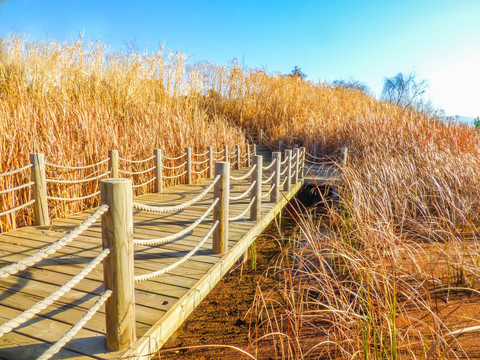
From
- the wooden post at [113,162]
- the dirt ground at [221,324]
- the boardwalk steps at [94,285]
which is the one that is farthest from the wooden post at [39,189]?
the dirt ground at [221,324]

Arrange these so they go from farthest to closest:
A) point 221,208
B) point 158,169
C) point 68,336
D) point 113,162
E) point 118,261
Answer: point 158,169 → point 113,162 → point 221,208 → point 118,261 → point 68,336

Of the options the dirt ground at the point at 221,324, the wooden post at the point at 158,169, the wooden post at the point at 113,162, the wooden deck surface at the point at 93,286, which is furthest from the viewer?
the wooden post at the point at 158,169

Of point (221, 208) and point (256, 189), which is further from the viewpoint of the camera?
point (256, 189)

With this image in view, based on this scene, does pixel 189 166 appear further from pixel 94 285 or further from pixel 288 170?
pixel 94 285

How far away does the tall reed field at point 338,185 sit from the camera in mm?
2342

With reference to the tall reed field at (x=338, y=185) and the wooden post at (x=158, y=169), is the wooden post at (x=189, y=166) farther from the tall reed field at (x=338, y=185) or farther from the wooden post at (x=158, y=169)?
the wooden post at (x=158, y=169)

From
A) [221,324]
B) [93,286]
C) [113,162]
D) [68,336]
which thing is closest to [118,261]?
[68,336]

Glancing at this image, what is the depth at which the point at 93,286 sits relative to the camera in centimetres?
237

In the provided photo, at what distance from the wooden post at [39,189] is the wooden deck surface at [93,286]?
0.13 meters

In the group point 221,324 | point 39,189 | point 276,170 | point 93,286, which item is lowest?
point 221,324

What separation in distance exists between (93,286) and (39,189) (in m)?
1.81

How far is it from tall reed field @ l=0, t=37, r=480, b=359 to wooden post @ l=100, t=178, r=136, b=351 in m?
0.76

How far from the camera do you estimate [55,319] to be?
1.97 meters

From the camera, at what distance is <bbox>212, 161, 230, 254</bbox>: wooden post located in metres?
3.00
